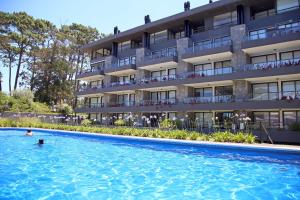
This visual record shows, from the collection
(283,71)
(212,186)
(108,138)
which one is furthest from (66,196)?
(283,71)

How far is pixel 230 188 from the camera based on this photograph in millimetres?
8859

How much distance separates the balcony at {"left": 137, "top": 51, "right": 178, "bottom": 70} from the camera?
3275 cm

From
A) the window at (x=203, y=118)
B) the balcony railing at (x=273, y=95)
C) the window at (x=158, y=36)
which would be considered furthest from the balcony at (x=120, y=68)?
the balcony railing at (x=273, y=95)

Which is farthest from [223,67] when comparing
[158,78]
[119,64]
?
[119,64]

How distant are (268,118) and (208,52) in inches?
355

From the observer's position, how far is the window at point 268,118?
25.5 meters

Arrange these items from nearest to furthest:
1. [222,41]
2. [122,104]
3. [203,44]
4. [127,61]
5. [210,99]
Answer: [210,99]
[222,41]
[203,44]
[122,104]
[127,61]

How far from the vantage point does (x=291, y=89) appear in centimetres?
2478

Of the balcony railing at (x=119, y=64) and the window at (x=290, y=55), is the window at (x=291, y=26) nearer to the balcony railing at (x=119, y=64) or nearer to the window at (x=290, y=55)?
the window at (x=290, y=55)

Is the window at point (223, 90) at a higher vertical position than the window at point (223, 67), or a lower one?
lower

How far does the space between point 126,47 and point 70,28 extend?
74.1 ft

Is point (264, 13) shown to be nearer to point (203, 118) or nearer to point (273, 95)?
point (273, 95)

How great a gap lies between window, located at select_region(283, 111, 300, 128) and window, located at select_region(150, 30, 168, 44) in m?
18.0

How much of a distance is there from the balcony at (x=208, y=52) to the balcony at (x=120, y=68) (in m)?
8.88
